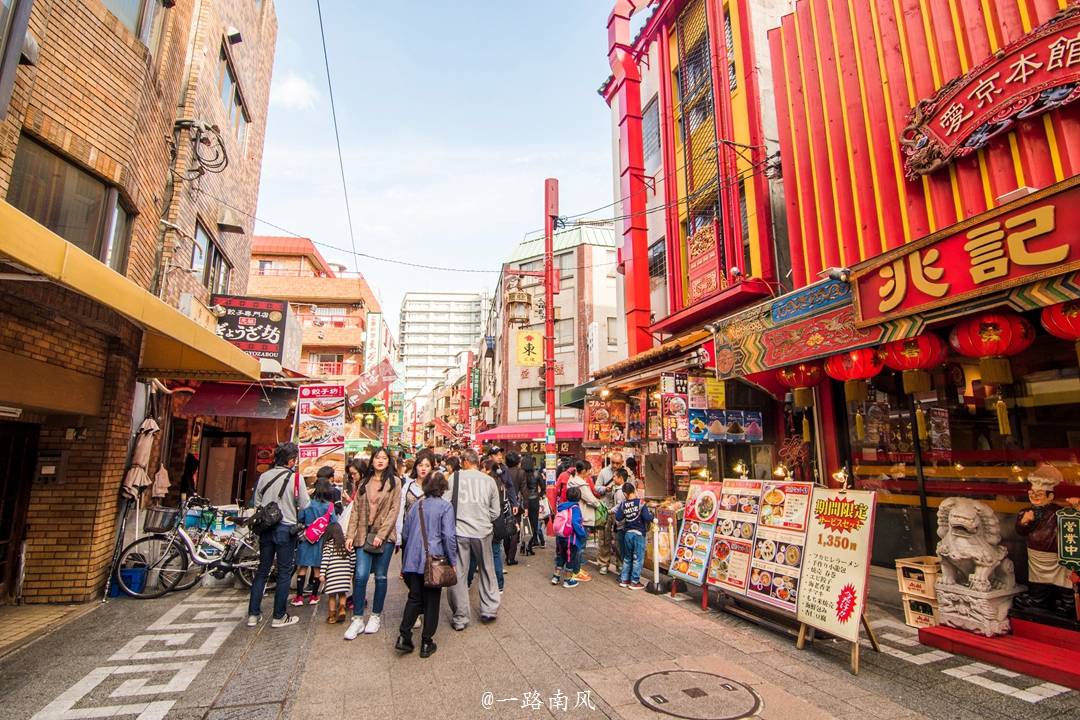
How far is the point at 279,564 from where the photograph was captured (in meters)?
6.13

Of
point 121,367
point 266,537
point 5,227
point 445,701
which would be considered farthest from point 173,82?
point 445,701

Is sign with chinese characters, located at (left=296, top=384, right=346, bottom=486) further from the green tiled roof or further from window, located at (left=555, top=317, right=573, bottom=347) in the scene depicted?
the green tiled roof

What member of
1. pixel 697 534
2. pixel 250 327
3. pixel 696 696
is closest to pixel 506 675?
pixel 696 696

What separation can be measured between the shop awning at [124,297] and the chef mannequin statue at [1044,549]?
918 cm

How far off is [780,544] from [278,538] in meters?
5.95

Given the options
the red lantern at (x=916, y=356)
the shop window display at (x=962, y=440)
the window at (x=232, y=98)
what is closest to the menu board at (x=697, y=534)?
the red lantern at (x=916, y=356)

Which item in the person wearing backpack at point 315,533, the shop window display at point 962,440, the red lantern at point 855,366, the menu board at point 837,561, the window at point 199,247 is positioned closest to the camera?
the menu board at point 837,561

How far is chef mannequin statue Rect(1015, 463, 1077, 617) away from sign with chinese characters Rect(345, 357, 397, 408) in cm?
1319

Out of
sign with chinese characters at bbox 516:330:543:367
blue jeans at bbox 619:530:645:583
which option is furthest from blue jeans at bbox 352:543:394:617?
sign with chinese characters at bbox 516:330:543:367

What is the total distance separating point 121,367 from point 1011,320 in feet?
37.9

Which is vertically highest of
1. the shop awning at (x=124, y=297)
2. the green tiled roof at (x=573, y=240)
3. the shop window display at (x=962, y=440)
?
the green tiled roof at (x=573, y=240)

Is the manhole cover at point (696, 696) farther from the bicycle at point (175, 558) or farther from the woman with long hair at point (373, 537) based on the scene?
the bicycle at point (175, 558)

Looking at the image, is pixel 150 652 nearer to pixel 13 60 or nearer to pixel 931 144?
pixel 13 60

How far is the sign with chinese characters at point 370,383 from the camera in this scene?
46.4ft
